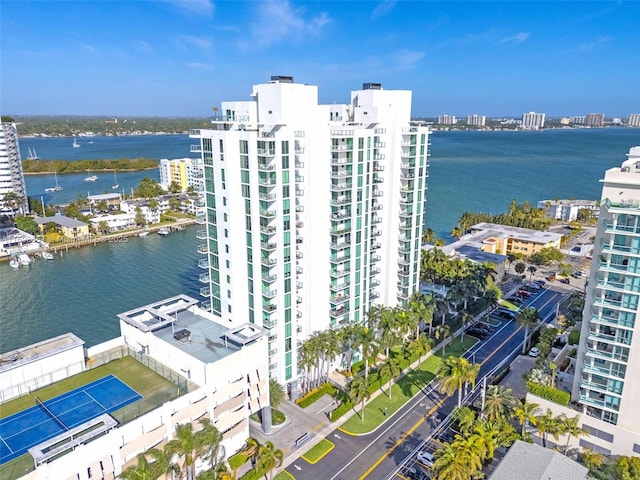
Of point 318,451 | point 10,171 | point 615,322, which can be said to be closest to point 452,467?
point 318,451

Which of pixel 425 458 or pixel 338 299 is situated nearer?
pixel 425 458

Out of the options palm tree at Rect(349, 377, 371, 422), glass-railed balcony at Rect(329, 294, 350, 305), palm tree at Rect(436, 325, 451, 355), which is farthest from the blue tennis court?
palm tree at Rect(436, 325, 451, 355)

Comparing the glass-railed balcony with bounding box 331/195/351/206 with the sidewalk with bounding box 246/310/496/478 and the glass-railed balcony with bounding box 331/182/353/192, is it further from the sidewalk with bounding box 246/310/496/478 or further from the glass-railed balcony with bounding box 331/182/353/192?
the sidewalk with bounding box 246/310/496/478

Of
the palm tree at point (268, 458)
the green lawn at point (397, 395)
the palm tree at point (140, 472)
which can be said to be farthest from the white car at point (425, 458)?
the palm tree at point (140, 472)

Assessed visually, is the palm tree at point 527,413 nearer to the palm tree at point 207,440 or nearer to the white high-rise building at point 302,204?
the white high-rise building at point 302,204

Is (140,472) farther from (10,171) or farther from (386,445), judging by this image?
(10,171)

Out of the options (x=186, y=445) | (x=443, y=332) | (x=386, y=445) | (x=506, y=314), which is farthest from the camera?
(x=506, y=314)

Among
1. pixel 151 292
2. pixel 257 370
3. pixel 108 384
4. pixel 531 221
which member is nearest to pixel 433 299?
pixel 257 370
